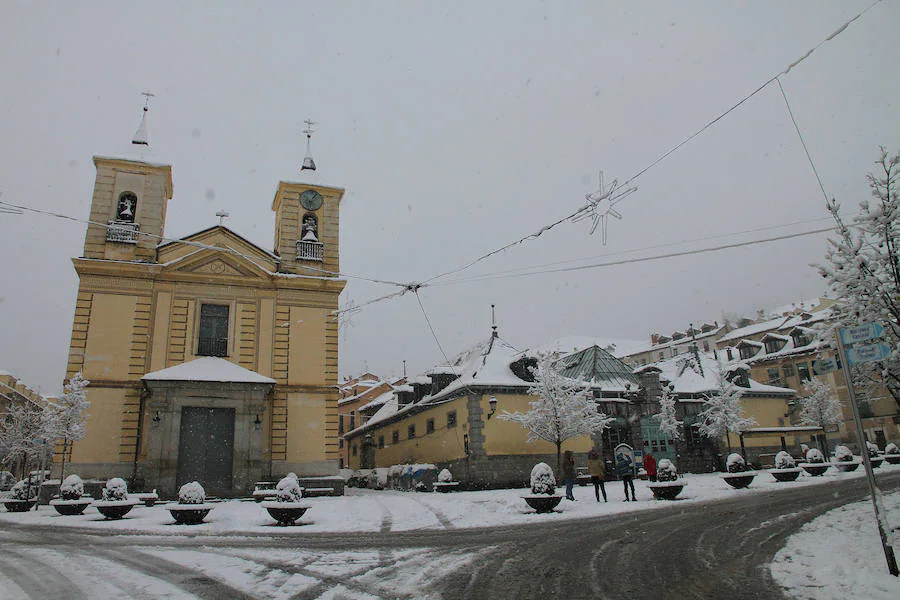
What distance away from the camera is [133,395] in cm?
2255

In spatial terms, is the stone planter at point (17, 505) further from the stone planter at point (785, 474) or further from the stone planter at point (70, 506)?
the stone planter at point (785, 474)

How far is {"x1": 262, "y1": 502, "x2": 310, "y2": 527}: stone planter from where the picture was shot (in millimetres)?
13805

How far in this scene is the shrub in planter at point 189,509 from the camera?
13.8 meters

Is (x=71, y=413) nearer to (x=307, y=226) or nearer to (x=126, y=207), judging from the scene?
(x=126, y=207)

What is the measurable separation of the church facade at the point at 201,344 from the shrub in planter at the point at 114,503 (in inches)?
196

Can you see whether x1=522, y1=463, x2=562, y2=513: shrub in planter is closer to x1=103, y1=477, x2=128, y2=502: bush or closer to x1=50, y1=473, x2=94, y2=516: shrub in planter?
x1=103, y1=477, x2=128, y2=502: bush

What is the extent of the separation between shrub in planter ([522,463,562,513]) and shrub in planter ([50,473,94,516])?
42.7 feet

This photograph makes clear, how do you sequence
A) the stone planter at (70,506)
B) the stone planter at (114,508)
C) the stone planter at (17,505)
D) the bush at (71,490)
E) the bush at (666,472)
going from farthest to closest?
the stone planter at (17,505)
the bush at (666,472)
the bush at (71,490)
the stone planter at (70,506)
the stone planter at (114,508)

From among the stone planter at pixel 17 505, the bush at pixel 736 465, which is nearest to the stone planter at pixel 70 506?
the stone planter at pixel 17 505

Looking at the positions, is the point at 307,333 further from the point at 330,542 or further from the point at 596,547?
the point at 596,547

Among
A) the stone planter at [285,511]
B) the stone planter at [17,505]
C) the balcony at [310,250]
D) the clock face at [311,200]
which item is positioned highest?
the clock face at [311,200]

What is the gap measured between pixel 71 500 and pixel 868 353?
1951 centimetres

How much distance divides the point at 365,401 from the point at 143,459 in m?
41.5

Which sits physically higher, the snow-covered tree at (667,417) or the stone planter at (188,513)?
the snow-covered tree at (667,417)
